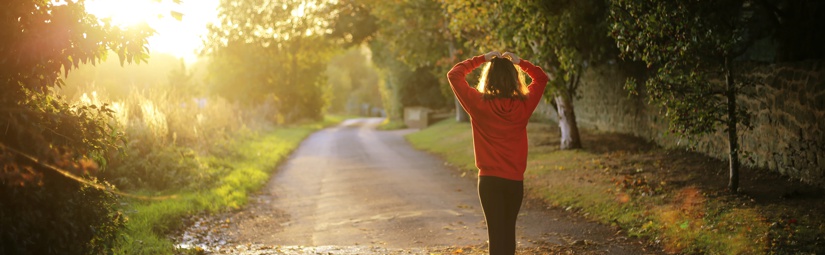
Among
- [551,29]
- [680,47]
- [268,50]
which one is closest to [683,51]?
[680,47]

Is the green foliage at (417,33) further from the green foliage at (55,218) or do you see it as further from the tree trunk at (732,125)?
the green foliage at (55,218)

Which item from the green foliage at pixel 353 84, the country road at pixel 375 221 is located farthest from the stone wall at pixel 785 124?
the green foliage at pixel 353 84

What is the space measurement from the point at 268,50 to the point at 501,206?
144 ft

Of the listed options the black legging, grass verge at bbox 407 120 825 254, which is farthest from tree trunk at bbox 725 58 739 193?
the black legging

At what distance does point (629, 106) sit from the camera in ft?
63.6

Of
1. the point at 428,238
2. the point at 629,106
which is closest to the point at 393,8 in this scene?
the point at 629,106

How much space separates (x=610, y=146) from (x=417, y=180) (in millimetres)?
5165

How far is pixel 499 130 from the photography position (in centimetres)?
536

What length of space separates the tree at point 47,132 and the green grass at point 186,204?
1.33m

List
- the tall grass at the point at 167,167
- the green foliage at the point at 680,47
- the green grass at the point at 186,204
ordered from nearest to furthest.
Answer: the green grass at the point at 186,204
the green foliage at the point at 680,47
the tall grass at the point at 167,167

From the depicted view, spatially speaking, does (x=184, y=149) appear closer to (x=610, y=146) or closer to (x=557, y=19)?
(x=557, y=19)

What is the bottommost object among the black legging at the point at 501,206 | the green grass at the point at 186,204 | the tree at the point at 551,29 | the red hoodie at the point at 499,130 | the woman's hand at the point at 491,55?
the green grass at the point at 186,204

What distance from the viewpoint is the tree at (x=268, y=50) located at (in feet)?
146

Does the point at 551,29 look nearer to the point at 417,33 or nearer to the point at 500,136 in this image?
the point at 500,136
